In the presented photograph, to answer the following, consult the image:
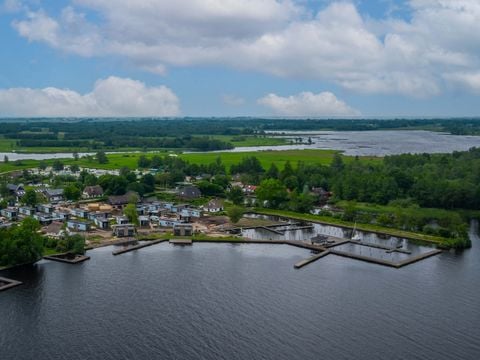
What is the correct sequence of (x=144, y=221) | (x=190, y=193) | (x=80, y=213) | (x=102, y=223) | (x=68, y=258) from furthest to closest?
(x=190, y=193), (x=80, y=213), (x=144, y=221), (x=102, y=223), (x=68, y=258)

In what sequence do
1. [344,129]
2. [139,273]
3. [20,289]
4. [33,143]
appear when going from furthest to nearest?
[344,129] < [33,143] < [139,273] < [20,289]

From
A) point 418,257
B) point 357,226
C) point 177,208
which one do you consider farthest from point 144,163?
point 418,257

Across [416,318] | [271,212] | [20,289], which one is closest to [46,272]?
[20,289]

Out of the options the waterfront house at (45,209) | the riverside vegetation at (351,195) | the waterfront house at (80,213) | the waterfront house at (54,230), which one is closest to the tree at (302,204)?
the riverside vegetation at (351,195)

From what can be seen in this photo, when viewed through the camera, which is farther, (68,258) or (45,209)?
(45,209)

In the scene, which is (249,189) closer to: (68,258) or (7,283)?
(68,258)

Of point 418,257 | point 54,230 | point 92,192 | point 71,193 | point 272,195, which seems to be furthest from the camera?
point 92,192

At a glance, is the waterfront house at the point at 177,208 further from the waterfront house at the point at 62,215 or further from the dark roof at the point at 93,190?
the dark roof at the point at 93,190

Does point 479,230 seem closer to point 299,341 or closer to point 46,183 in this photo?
point 299,341

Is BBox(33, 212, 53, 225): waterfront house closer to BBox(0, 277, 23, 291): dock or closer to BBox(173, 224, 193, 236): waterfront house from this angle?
BBox(173, 224, 193, 236): waterfront house
